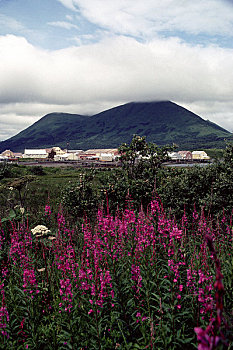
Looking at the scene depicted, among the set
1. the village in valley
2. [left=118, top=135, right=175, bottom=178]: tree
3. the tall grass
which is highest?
the village in valley

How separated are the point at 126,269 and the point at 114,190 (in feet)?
25.7

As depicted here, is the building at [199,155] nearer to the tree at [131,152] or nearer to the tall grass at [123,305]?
the tree at [131,152]

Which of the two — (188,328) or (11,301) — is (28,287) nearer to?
(11,301)

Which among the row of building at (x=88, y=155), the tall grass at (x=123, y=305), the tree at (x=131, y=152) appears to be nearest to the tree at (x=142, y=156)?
the tree at (x=131, y=152)

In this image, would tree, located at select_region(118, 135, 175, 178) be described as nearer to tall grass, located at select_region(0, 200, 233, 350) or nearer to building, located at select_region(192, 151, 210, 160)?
tall grass, located at select_region(0, 200, 233, 350)

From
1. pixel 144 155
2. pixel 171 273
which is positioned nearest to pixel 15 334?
pixel 171 273

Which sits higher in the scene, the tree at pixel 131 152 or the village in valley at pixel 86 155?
the village in valley at pixel 86 155

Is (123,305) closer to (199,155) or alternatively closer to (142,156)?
(142,156)

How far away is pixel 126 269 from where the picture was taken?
5246 mm

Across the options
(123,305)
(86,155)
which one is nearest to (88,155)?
(86,155)

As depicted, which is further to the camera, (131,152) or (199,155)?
(199,155)

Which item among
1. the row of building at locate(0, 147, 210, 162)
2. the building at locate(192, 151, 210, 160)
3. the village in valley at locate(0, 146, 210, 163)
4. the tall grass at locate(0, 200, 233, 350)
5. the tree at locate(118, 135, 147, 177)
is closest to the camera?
the tall grass at locate(0, 200, 233, 350)

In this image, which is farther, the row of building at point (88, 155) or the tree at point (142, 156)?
the row of building at point (88, 155)

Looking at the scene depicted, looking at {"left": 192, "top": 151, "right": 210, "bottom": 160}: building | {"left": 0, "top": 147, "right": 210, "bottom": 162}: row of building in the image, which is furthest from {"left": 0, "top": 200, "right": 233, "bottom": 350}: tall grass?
{"left": 192, "top": 151, "right": 210, "bottom": 160}: building
